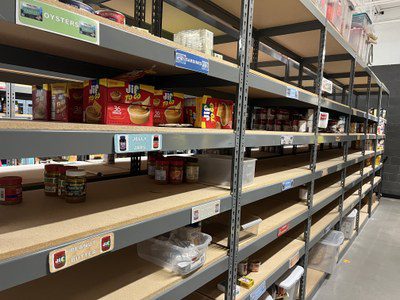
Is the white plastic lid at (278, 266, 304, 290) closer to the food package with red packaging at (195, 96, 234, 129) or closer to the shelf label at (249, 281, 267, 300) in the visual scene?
the shelf label at (249, 281, 267, 300)

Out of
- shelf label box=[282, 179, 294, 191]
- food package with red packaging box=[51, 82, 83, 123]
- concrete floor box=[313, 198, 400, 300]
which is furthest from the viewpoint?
concrete floor box=[313, 198, 400, 300]

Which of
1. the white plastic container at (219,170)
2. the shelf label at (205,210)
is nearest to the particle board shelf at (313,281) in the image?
the white plastic container at (219,170)

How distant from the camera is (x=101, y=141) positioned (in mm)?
841

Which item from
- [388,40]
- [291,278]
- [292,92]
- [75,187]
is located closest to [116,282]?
[75,187]

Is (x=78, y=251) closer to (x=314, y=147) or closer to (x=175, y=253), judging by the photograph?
(x=175, y=253)

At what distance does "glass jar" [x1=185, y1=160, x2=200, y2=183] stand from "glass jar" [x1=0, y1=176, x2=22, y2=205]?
79 centimetres

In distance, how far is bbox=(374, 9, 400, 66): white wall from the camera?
716cm

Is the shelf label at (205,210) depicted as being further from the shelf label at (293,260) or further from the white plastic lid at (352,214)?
the white plastic lid at (352,214)

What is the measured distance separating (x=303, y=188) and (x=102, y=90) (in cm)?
211

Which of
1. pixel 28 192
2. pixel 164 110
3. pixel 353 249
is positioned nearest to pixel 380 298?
pixel 353 249

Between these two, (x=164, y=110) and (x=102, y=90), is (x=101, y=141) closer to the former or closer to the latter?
(x=102, y=90)

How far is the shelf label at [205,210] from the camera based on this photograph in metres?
1.22

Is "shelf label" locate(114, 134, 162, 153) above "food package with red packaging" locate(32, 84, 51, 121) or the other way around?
the other way around

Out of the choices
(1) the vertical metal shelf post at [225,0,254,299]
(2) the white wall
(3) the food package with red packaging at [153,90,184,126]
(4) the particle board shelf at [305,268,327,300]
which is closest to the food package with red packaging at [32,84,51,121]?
(3) the food package with red packaging at [153,90,184,126]
